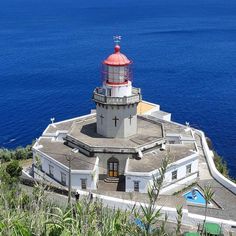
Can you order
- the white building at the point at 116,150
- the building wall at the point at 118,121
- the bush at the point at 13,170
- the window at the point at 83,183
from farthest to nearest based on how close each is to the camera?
the building wall at the point at 118,121 → the bush at the point at 13,170 → the white building at the point at 116,150 → the window at the point at 83,183

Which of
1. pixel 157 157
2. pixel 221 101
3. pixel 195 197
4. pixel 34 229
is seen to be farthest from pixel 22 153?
pixel 221 101

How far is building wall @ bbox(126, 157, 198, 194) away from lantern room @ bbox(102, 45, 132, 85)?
276 inches

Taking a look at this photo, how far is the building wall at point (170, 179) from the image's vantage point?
24219mm

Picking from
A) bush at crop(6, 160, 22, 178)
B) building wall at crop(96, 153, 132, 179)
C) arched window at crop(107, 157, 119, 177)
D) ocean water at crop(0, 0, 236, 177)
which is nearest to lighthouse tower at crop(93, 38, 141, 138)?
building wall at crop(96, 153, 132, 179)

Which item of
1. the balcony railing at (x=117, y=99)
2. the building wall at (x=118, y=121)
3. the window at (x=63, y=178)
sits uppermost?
the balcony railing at (x=117, y=99)

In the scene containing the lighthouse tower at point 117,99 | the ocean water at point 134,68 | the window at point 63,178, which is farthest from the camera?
the ocean water at point 134,68

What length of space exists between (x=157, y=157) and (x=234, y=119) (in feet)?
97.9

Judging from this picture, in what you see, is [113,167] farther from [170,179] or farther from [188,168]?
[188,168]

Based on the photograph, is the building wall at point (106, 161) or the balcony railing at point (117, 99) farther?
the balcony railing at point (117, 99)

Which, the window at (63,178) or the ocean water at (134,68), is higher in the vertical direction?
the ocean water at (134,68)

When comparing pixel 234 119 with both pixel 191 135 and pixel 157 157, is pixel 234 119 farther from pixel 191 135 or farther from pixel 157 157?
pixel 157 157

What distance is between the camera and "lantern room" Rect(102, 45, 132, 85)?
26859 millimetres

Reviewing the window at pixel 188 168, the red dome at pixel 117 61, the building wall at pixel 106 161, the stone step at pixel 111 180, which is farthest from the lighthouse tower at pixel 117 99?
the window at pixel 188 168

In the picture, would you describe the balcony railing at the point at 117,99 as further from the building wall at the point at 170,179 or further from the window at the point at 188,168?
the window at the point at 188,168
